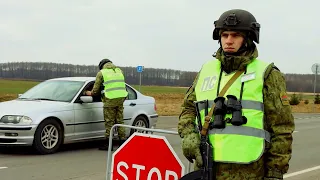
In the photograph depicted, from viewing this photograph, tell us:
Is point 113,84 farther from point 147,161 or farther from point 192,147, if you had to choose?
point 192,147

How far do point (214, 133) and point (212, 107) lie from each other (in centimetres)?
16

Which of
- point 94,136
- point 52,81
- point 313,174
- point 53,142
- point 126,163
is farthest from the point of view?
point 52,81

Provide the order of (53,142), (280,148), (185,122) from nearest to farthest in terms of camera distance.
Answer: (280,148), (185,122), (53,142)

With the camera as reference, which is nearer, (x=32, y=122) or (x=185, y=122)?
(x=185, y=122)

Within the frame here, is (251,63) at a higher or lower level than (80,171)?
higher

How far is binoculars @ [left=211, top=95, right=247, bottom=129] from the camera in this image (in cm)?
271

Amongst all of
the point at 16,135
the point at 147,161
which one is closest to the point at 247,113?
the point at 147,161

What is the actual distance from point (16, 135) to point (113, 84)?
2.13 metres

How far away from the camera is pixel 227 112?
9.12ft

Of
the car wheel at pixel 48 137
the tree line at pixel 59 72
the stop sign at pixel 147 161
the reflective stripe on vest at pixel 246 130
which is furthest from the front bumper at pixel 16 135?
the tree line at pixel 59 72

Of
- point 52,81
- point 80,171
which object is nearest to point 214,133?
point 80,171

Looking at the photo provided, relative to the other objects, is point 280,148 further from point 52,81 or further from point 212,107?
point 52,81

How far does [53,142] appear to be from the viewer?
8.85 metres

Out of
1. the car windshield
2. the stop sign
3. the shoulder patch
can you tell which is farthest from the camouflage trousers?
the shoulder patch
